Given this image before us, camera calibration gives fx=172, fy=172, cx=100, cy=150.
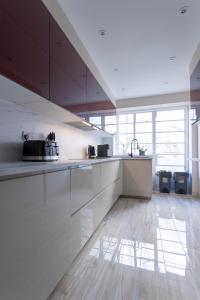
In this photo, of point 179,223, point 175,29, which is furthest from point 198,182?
point 175,29

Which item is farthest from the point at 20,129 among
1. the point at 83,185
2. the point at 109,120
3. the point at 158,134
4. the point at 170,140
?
the point at 170,140

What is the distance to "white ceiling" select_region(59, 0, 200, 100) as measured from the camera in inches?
74.8

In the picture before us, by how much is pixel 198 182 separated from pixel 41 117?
155 inches

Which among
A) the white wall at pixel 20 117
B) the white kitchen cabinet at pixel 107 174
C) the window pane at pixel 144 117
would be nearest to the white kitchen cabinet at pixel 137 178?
the white kitchen cabinet at pixel 107 174

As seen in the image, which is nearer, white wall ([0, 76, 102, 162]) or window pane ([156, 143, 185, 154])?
white wall ([0, 76, 102, 162])

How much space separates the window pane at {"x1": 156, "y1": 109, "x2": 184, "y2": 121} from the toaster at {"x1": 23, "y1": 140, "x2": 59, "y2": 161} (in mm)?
3949

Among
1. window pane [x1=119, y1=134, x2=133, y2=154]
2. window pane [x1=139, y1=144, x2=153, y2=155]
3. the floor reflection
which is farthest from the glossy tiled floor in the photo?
window pane [x1=119, y1=134, x2=133, y2=154]

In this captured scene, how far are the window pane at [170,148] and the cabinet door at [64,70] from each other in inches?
129

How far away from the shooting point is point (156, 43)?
2.55 m

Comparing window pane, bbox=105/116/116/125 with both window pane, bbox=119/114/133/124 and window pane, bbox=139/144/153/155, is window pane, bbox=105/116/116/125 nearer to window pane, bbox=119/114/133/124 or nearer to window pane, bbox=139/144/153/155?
window pane, bbox=119/114/133/124

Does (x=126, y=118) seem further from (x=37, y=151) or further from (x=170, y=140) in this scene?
(x=37, y=151)

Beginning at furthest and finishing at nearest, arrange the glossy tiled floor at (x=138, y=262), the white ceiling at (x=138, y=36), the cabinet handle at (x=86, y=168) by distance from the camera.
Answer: the white ceiling at (x=138, y=36) < the cabinet handle at (x=86, y=168) < the glossy tiled floor at (x=138, y=262)

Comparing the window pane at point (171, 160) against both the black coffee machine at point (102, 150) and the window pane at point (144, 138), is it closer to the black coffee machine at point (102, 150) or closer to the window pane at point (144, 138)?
the window pane at point (144, 138)

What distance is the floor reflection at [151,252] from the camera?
1.58 m
